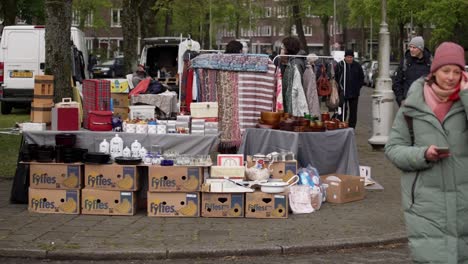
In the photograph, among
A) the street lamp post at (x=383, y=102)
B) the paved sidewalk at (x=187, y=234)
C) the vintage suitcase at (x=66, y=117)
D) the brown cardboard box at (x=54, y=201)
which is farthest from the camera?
the street lamp post at (x=383, y=102)

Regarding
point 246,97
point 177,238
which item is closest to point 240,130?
point 246,97

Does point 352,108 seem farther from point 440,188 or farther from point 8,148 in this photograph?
point 440,188

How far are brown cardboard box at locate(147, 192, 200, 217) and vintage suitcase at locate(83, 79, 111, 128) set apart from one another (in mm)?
1728

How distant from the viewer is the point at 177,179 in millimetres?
9625

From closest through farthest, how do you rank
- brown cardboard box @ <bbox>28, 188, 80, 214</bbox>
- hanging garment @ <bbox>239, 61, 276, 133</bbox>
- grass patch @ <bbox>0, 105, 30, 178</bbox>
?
brown cardboard box @ <bbox>28, 188, 80, 214</bbox> < hanging garment @ <bbox>239, 61, 276, 133</bbox> < grass patch @ <bbox>0, 105, 30, 178</bbox>

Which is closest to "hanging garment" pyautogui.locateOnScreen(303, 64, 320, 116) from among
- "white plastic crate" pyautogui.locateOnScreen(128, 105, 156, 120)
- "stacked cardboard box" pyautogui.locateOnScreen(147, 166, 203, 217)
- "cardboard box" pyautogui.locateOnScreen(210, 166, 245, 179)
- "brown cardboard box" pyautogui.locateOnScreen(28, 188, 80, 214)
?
"cardboard box" pyautogui.locateOnScreen(210, 166, 245, 179)

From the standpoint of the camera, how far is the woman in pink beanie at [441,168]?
4598mm

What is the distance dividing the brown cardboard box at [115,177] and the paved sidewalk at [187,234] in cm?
37

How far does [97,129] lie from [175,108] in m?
1.75

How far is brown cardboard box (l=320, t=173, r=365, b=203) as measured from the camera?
10.6 meters

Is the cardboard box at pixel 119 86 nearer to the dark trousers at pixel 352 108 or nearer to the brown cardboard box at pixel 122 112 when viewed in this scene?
A: the brown cardboard box at pixel 122 112

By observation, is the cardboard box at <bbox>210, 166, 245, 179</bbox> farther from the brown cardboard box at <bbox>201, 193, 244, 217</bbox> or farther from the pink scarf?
the pink scarf

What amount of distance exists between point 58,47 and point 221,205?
16.2 feet

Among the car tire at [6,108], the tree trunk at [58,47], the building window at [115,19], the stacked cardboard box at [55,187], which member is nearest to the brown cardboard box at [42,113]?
the stacked cardboard box at [55,187]
